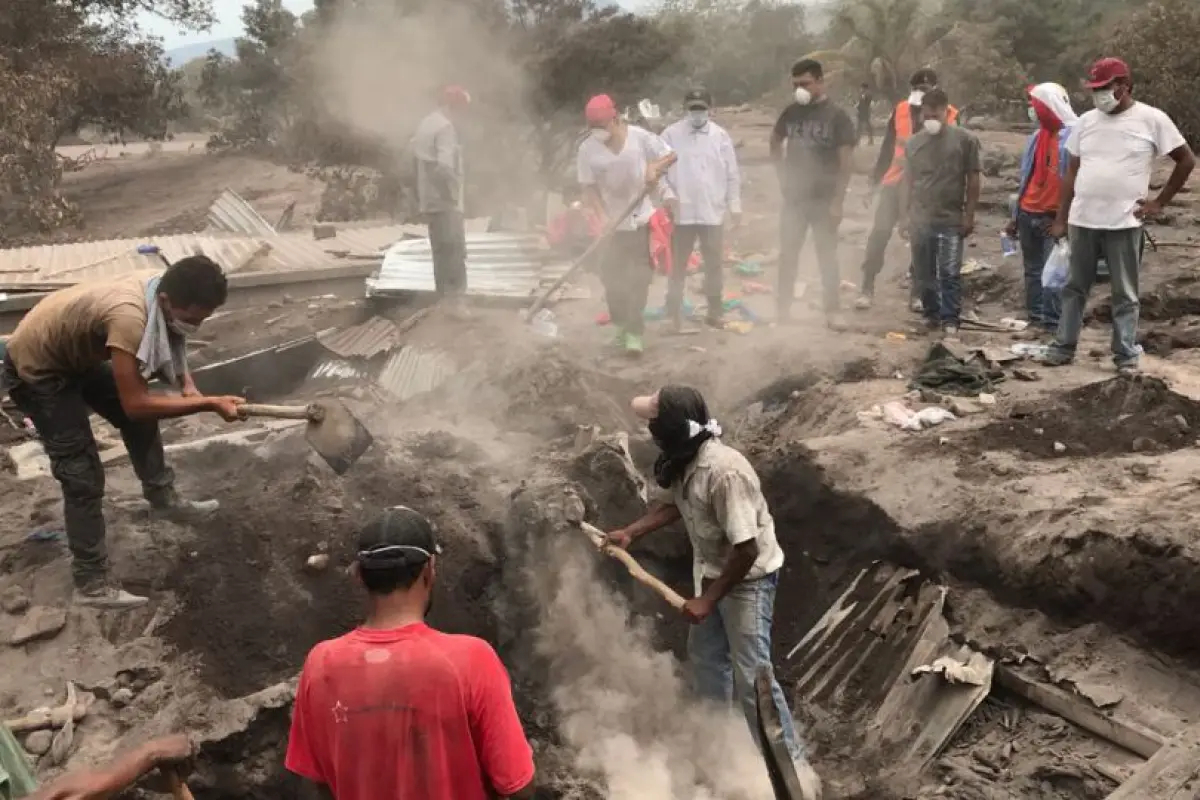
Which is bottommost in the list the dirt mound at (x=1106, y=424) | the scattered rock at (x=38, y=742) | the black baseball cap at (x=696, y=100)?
the scattered rock at (x=38, y=742)

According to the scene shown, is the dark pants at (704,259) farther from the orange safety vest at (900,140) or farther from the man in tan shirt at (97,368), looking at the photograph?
the man in tan shirt at (97,368)

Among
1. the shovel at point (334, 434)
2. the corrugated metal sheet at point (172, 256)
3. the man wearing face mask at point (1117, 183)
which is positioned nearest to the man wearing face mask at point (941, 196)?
the man wearing face mask at point (1117, 183)

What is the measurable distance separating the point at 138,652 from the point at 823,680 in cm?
306

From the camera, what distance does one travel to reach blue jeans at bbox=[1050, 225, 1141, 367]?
5.86 m

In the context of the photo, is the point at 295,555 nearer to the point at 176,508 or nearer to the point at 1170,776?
the point at 176,508

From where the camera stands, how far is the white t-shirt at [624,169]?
284 inches

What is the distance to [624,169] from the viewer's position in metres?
7.22

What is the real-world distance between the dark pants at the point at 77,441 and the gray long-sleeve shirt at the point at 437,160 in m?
3.99

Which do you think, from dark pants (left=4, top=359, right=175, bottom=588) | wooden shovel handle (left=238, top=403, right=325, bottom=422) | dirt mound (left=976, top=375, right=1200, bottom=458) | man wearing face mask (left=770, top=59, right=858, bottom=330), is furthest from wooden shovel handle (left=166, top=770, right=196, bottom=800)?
man wearing face mask (left=770, top=59, right=858, bottom=330)

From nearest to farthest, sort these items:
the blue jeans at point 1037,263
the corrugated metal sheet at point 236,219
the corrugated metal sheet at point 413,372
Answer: the blue jeans at point 1037,263
the corrugated metal sheet at point 413,372
the corrugated metal sheet at point 236,219

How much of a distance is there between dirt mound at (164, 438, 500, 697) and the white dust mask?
440 centimetres

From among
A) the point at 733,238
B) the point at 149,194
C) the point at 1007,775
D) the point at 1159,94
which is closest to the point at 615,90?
the point at 733,238

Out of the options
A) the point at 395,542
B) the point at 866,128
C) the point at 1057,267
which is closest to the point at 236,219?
the point at 1057,267

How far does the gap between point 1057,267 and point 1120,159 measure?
3.93ft
